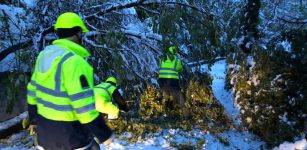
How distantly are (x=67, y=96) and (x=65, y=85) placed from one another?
0.30ft

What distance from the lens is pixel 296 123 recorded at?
A: 5.62 meters

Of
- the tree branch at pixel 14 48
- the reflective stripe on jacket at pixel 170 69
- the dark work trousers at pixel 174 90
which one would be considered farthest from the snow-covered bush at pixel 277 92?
the tree branch at pixel 14 48

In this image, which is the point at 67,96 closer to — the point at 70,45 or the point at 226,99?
the point at 70,45

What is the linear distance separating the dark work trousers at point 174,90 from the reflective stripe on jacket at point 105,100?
244 cm

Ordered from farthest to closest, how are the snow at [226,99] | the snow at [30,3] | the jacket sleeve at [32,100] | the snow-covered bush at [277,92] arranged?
the snow at [226,99], the snow at [30,3], the snow-covered bush at [277,92], the jacket sleeve at [32,100]

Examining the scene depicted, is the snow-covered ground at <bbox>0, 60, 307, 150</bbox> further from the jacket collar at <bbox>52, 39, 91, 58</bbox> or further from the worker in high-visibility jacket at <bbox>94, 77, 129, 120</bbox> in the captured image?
the jacket collar at <bbox>52, 39, 91, 58</bbox>

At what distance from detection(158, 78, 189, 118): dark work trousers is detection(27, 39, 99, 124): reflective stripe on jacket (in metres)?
4.76

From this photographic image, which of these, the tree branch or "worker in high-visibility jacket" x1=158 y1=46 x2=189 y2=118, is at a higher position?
the tree branch

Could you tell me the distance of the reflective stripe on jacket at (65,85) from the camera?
261 centimetres

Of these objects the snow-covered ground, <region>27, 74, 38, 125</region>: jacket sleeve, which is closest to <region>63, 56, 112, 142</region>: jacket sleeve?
<region>27, 74, 38, 125</region>: jacket sleeve

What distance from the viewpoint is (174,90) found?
7.49 m

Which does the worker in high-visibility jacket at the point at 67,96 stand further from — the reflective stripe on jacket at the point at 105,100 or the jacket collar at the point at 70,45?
A: the reflective stripe on jacket at the point at 105,100

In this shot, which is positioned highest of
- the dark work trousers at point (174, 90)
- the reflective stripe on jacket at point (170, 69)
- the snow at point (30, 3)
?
the snow at point (30, 3)

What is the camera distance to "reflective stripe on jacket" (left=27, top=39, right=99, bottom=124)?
2.61m
